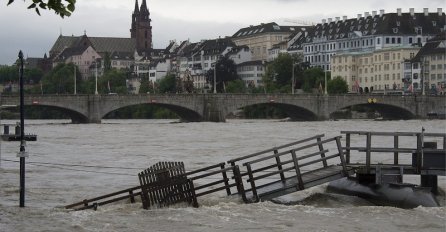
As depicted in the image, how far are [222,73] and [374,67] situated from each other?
33481 millimetres

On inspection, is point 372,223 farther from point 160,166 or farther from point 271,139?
point 271,139

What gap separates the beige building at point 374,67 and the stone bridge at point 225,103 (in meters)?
31.2

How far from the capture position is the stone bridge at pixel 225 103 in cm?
10312

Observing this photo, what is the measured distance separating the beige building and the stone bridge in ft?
102

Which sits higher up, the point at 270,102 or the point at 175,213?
the point at 270,102

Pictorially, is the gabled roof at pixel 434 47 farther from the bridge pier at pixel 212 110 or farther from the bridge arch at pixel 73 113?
the bridge arch at pixel 73 113

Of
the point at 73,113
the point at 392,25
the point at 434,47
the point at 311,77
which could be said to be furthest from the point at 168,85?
the point at 73,113

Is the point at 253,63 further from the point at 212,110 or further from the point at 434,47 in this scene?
the point at 212,110

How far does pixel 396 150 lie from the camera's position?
77.5 ft

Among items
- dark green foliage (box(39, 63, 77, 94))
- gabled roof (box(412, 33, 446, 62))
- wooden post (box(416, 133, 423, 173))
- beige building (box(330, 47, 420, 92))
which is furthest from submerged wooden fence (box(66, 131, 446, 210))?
dark green foliage (box(39, 63, 77, 94))

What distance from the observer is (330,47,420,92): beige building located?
152 metres

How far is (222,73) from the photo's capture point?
594ft

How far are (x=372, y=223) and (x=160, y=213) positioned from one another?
15.8 feet

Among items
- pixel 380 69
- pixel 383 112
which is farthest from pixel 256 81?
pixel 383 112
